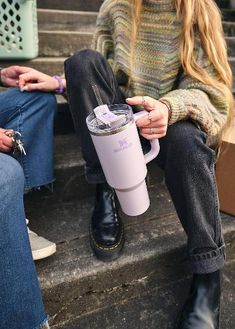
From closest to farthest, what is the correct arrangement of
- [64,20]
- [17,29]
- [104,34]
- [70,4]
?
[104,34], [17,29], [64,20], [70,4]

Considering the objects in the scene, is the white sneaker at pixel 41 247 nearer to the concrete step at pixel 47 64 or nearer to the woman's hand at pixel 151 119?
the woman's hand at pixel 151 119

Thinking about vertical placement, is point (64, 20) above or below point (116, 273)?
above

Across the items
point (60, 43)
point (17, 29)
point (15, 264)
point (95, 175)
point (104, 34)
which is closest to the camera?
point (15, 264)

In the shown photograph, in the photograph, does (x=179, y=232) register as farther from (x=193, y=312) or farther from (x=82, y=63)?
(x=82, y=63)

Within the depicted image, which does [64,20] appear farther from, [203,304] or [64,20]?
[203,304]

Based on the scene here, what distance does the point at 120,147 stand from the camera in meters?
0.78

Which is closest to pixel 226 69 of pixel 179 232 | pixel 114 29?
pixel 114 29

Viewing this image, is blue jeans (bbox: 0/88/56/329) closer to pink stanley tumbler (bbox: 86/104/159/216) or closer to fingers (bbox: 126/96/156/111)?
pink stanley tumbler (bbox: 86/104/159/216)

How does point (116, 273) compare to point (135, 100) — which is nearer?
point (135, 100)

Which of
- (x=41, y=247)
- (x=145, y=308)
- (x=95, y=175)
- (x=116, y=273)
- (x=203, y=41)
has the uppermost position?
(x=203, y=41)

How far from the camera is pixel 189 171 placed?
37.9 inches

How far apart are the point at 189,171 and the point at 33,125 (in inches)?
22.4

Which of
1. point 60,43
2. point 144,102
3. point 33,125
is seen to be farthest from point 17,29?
point 144,102

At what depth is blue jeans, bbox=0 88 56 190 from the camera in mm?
1144
